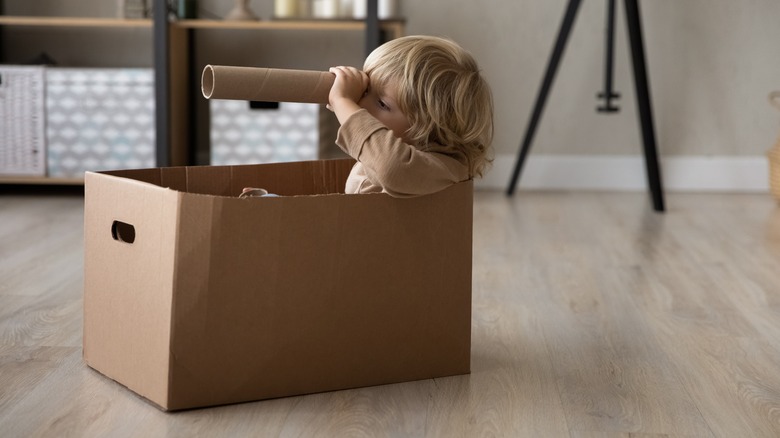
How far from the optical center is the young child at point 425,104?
1.28m

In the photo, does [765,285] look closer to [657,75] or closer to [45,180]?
[657,75]

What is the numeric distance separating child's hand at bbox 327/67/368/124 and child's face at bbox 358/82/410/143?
0.02m

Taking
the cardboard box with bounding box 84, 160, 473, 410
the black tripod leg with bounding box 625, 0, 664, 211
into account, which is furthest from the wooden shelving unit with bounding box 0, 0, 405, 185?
the cardboard box with bounding box 84, 160, 473, 410

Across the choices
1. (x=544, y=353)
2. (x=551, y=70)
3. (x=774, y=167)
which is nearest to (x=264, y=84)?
(x=544, y=353)

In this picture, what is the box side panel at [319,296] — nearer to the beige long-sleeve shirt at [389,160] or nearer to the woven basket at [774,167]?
the beige long-sleeve shirt at [389,160]

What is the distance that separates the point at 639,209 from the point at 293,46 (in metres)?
1.29

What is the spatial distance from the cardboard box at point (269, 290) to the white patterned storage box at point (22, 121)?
5.84 ft

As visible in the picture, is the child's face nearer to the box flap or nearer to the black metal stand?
the box flap

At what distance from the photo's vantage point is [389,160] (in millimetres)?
1225

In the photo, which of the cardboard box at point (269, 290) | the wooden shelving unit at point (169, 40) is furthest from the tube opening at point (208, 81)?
the wooden shelving unit at point (169, 40)

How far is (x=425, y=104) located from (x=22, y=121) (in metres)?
2.05

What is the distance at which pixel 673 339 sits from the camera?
1.58 meters

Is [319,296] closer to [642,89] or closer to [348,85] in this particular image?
[348,85]

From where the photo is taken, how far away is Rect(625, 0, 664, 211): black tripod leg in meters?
2.81
